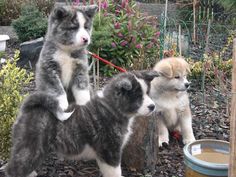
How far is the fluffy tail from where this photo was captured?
3.89 metres

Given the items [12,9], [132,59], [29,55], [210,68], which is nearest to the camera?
[210,68]

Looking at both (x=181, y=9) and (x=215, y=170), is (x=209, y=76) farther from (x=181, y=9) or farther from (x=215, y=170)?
(x=181, y=9)

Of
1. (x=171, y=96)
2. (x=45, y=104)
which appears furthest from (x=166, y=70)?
(x=45, y=104)

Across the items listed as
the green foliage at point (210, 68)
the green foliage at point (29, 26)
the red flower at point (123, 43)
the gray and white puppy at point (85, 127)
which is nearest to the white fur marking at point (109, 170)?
the gray and white puppy at point (85, 127)

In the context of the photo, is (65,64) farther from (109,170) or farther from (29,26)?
(29,26)

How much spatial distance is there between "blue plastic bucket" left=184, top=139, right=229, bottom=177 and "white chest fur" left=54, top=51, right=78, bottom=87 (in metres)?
1.45

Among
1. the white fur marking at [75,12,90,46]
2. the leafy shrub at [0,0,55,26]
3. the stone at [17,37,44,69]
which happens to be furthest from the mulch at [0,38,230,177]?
the leafy shrub at [0,0,55,26]

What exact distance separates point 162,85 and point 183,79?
26cm

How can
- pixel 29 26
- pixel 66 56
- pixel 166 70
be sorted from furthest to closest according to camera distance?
pixel 29 26 < pixel 166 70 < pixel 66 56

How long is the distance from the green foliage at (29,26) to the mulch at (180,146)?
13.2 feet

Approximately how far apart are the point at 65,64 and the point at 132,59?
345cm

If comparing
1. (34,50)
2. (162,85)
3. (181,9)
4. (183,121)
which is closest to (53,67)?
(162,85)

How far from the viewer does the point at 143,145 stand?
4.66 m

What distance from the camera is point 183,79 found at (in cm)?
516
